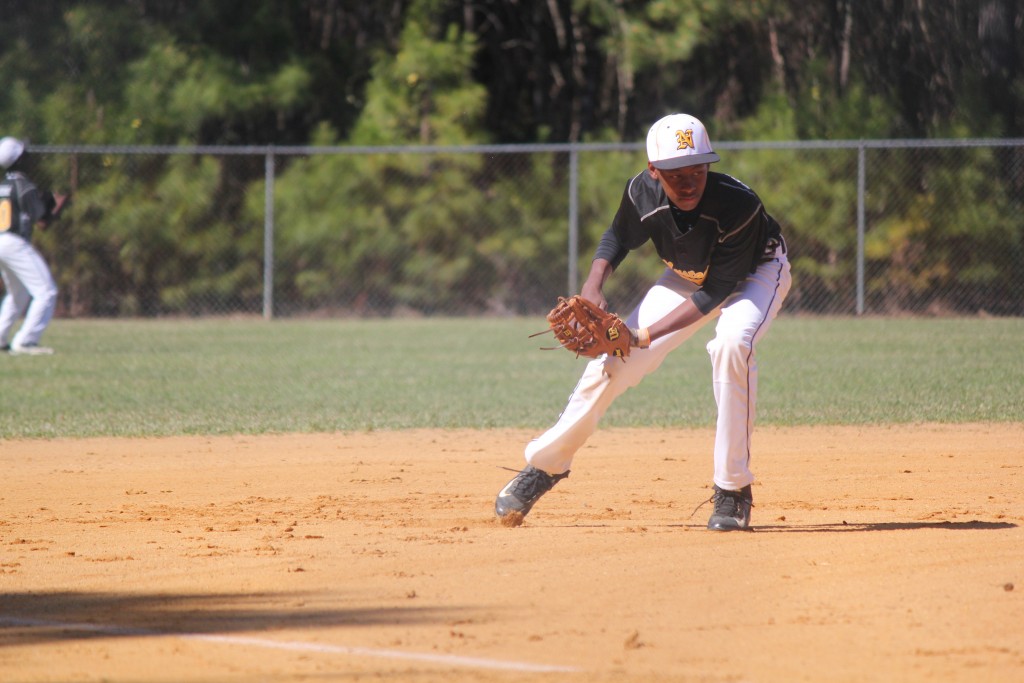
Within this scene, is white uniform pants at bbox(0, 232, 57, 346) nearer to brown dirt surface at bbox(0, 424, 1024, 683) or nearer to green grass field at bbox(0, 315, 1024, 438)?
green grass field at bbox(0, 315, 1024, 438)

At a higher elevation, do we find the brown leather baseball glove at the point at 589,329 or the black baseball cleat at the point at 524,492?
the brown leather baseball glove at the point at 589,329

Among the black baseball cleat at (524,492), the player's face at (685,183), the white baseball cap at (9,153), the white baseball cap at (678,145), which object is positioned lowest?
the black baseball cleat at (524,492)

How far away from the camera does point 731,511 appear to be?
5449 mm

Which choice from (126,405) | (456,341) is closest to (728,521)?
(126,405)

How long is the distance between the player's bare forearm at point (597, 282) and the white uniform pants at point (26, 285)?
1035 cm

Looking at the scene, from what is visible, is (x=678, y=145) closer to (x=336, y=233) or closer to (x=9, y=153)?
(x=9, y=153)

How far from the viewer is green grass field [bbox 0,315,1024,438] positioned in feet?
31.6

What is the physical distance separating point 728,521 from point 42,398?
7.41 metres

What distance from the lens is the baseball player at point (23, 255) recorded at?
14.2 metres

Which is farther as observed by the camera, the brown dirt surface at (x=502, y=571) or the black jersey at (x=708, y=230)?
the black jersey at (x=708, y=230)

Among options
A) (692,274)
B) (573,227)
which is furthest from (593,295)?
(573,227)

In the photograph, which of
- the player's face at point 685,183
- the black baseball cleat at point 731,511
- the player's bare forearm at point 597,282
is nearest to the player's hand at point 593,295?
the player's bare forearm at point 597,282

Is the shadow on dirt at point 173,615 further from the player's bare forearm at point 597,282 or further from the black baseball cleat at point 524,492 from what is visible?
the player's bare forearm at point 597,282

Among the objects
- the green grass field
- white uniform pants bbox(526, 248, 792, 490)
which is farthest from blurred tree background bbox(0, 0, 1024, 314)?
white uniform pants bbox(526, 248, 792, 490)
